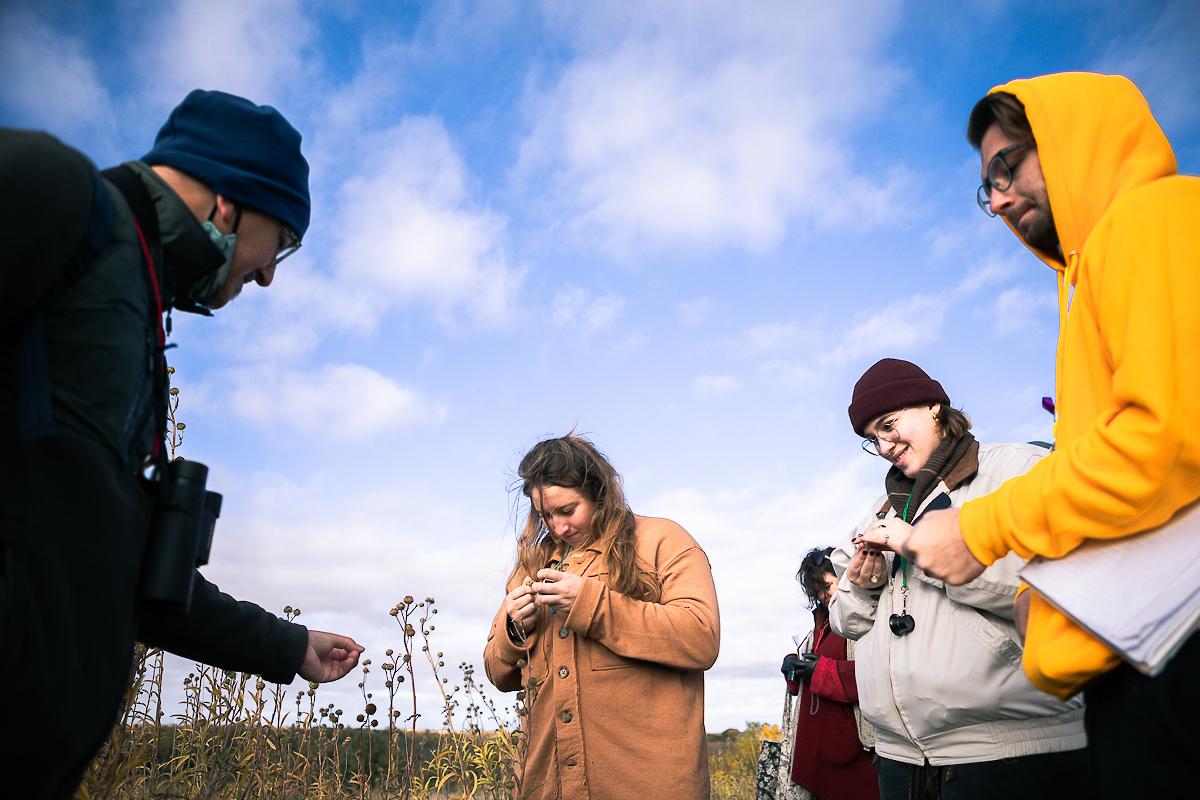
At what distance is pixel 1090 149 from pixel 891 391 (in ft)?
5.65

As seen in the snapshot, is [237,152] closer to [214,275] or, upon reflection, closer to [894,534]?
[214,275]

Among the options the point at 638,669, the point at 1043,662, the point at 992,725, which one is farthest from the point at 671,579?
the point at 1043,662

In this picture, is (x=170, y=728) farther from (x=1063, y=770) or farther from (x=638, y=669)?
(x=1063, y=770)

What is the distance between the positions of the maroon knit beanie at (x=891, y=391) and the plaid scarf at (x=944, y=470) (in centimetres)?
22

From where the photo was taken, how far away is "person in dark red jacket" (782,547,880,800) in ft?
14.5

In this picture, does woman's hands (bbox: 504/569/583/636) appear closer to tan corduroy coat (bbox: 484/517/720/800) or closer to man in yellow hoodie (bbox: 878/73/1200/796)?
tan corduroy coat (bbox: 484/517/720/800)

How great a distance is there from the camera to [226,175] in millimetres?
1760

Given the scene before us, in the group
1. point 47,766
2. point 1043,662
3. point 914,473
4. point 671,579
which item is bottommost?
point 47,766

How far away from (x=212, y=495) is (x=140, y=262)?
507 millimetres

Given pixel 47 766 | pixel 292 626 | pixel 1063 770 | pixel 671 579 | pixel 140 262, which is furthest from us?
pixel 671 579

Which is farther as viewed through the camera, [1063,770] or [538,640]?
[538,640]

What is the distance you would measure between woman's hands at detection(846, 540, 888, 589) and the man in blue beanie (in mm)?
2129

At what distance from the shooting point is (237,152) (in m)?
1.79

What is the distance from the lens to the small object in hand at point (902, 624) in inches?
110
